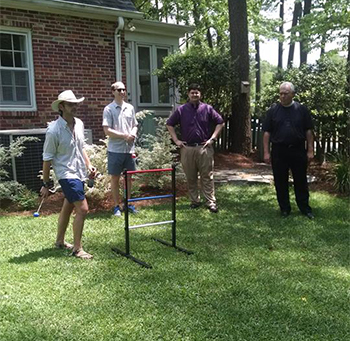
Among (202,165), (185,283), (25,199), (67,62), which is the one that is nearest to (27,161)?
(25,199)

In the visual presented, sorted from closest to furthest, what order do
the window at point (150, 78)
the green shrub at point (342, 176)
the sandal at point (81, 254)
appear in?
the sandal at point (81, 254) < the green shrub at point (342, 176) < the window at point (150, 78)

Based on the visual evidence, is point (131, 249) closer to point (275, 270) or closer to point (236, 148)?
point (275, 270)

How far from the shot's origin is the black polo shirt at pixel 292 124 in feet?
19.3

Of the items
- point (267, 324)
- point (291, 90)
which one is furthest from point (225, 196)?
point (267, 324)

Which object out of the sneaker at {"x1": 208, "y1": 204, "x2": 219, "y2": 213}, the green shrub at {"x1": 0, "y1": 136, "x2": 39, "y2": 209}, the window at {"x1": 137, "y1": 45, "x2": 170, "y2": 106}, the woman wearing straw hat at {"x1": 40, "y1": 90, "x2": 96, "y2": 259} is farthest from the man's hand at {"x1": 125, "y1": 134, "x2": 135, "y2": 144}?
the window at {"x1": 137, "y1": 45, "x2": 170, "y2": 106}

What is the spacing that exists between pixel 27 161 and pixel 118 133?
8.10ft

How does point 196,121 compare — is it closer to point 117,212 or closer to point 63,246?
point 117,212

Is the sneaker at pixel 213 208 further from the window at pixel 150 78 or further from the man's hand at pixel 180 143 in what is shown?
the window at pixel 150 78

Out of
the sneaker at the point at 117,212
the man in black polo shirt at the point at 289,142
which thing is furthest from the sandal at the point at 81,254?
the man in black polo shirt at the point at 289,142

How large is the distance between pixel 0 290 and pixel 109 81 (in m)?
6.97

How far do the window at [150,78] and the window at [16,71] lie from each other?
12.0ft

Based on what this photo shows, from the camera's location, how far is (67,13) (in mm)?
9039

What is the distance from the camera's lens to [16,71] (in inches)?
345

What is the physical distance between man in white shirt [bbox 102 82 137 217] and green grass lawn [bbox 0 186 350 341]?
2.57 feet
